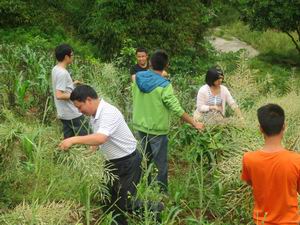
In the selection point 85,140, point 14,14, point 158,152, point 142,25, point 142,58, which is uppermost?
point 142,25

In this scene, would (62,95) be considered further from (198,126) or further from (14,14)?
(14,14)

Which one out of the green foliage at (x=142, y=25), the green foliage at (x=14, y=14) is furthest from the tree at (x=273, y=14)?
the green foliage at (x=14, y=14)

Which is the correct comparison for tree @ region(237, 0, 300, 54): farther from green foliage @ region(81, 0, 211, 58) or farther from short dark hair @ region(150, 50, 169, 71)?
short dark hair @ region(150, 50, 169, 71)

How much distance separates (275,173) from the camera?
129 inches

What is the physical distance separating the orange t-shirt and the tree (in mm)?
14697

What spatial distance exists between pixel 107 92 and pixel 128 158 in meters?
2.91

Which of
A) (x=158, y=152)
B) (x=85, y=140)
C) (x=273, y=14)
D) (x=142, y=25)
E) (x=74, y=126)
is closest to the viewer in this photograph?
(x=85, y=140)

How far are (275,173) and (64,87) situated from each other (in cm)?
279

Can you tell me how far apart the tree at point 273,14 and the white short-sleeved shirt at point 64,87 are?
13154 millimetres

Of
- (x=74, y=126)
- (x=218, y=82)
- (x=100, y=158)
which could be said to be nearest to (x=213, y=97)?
(x=218, y=82)

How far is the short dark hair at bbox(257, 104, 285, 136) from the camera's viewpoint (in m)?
3.30

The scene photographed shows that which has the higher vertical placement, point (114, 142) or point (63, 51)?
point (63, 51)

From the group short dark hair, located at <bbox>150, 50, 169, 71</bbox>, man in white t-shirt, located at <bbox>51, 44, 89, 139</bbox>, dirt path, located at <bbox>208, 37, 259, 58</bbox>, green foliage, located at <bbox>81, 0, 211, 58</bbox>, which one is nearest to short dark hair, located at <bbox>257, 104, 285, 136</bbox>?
short dark hair, located at <bbox>150, 50, 169, 71</bbox>

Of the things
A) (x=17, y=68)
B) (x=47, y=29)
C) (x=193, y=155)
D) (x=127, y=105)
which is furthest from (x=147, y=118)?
(x=47, y=29)
